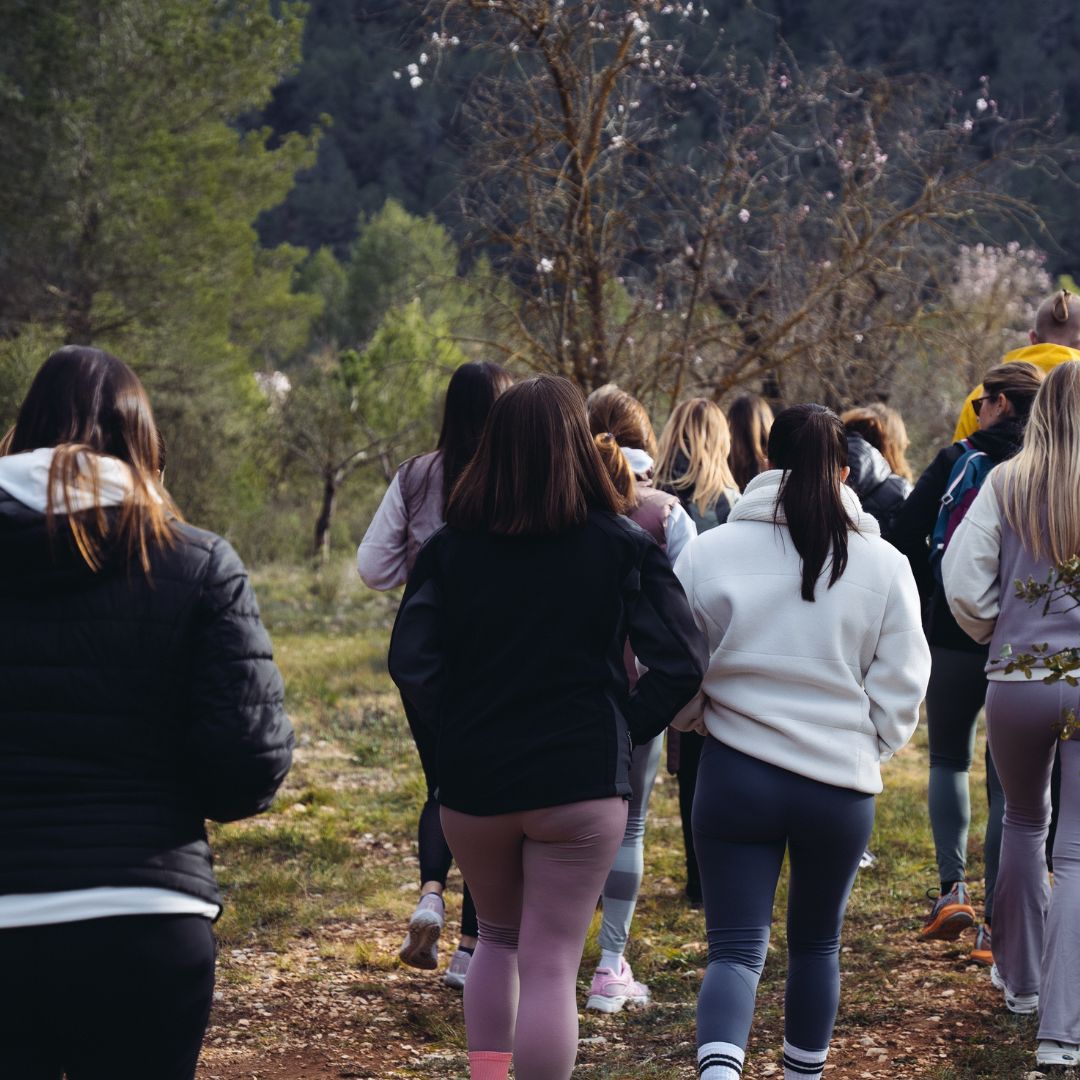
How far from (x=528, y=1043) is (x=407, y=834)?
4010 millimetres

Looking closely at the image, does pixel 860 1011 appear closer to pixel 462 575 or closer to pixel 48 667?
pixel 462 575

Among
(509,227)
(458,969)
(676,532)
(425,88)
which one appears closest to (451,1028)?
(458,969)

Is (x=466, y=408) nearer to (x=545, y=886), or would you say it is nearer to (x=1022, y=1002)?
(x=545, y=886)

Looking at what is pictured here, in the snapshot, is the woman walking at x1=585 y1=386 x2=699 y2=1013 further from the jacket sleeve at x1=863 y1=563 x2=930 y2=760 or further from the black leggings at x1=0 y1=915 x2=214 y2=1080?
the black leggings at x1=0 y1=915 x2=214 y2=1080

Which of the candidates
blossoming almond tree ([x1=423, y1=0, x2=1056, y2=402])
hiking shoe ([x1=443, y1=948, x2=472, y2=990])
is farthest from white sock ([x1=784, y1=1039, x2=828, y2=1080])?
blossoming almond tree ([x1=423, y1=0, x2=1056, y2=402])

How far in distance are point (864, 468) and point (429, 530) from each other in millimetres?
1996

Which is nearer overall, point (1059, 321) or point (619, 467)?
point (619, 467)

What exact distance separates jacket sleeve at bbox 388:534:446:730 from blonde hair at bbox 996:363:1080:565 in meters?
1.66

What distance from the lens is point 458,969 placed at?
15.0ft

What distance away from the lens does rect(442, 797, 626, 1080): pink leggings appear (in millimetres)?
2852

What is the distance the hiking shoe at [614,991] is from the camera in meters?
4.36

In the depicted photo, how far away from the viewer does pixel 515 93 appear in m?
8.56

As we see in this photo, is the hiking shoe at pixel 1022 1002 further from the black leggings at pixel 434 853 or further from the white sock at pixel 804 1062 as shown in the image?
the black leggings at pixel 434 853

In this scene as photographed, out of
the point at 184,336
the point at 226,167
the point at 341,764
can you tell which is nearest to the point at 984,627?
the point at 341,764
